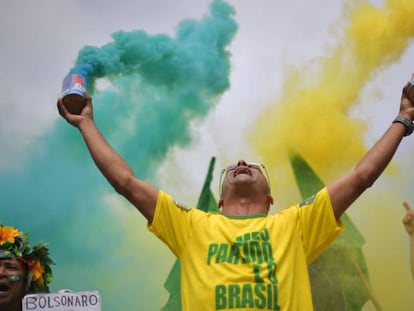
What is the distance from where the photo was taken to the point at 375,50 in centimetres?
235

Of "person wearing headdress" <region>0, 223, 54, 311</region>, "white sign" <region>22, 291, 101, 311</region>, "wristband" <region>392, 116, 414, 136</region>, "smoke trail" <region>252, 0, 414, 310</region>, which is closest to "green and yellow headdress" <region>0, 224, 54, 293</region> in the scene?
"person wearing headdress" <region>0, 223, 54, 311</region>

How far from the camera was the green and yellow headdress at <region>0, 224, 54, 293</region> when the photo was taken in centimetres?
175

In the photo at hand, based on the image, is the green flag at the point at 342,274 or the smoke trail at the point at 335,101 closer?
the green flag at the point at 342,274

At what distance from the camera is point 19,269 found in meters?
1.72

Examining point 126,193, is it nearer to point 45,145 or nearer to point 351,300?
point 45,145

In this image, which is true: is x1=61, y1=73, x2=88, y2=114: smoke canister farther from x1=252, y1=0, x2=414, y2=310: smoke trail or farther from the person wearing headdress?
x1=252, y1=0, x2=414, y2=310: smoke trail

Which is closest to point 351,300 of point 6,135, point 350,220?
point 350,220

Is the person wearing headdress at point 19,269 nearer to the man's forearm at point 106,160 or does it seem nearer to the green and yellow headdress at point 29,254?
the green and yellow headdress at point 29,254

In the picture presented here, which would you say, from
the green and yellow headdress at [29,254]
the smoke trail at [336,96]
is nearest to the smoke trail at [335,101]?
the smoke trail at [336,96]

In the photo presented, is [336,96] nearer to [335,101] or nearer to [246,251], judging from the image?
[335,101]

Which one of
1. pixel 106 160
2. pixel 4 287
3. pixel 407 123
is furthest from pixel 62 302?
pixel 407 123

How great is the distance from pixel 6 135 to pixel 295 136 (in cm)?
104

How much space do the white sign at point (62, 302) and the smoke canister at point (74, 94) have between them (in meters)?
0.47

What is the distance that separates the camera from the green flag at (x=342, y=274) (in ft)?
6.98
